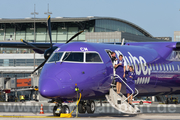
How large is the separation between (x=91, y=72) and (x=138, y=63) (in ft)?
14.0

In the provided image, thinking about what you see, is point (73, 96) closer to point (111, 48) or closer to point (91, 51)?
point (91, 51)

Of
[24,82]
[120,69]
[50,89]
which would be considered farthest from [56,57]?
[24,82]

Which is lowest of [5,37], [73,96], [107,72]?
[73,96]

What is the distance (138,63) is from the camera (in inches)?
744

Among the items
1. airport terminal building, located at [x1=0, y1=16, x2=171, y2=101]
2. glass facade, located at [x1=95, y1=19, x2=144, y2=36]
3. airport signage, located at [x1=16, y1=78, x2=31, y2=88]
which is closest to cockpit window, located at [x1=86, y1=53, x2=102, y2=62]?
airport signage, located at [x1=16, y1=78, x2=31, y2=88]

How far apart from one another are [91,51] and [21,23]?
2704 inches

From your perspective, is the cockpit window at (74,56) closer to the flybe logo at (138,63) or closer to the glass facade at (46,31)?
the flybe logo at (138,63)

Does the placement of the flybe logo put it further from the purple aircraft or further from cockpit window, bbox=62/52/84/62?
cockpit window, bbox=62/52/84/62

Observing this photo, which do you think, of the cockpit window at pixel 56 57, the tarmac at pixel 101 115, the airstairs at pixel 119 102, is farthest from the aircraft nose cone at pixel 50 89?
the airstairs at pixel 119 102

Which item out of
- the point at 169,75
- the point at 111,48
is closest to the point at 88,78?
the point at 111,48

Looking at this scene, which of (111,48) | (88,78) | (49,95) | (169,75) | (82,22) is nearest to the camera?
(49,95)

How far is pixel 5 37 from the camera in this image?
83.5m

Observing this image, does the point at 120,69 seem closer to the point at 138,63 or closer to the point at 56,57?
the point at 138,63

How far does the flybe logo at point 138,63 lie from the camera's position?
18.0 meters
